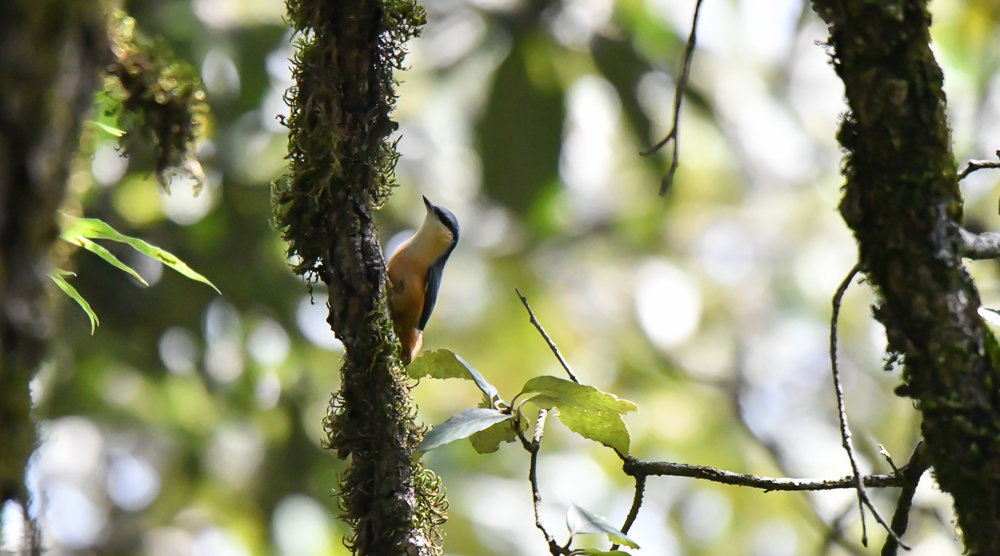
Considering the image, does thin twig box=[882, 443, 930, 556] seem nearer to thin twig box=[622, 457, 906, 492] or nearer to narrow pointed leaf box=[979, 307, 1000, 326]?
thin twig box=[622, 457, 906, 492]

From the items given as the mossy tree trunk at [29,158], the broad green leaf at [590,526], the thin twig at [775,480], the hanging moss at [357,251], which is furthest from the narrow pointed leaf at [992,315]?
the mossy tree trunk at [29,158]

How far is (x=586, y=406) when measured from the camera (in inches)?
68.8

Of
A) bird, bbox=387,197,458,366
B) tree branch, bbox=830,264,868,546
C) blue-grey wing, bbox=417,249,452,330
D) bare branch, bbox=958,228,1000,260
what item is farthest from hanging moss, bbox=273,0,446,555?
blue-grey wing, bbox=417,249,452,330

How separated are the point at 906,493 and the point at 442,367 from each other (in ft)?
3.12

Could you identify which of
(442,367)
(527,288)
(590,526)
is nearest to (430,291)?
(442,367)

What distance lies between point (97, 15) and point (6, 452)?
44cm

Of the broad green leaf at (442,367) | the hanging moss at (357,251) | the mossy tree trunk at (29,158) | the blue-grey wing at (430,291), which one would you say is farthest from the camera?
the blue-grey wing at (430,291)

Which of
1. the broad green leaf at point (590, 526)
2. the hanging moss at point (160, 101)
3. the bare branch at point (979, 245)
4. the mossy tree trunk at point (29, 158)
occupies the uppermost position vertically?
the hanging moss at point (160, 101)

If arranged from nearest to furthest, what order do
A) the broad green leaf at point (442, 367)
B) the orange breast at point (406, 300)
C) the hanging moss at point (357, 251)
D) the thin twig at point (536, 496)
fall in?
the thin twig at point (536, 496) → the hanging moss at point (357, 251) → the broad green leaf at point (442, 367) → the orange breast at point (406, 300)

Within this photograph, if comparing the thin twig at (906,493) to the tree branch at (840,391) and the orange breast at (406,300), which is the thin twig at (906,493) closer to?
the tree branch at (840,391)

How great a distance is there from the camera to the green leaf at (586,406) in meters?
1.73

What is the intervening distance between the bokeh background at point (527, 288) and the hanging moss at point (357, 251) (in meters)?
0.86

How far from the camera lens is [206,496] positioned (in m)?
8.43

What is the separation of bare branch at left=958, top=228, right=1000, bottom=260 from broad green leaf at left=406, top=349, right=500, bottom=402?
0.97 m
